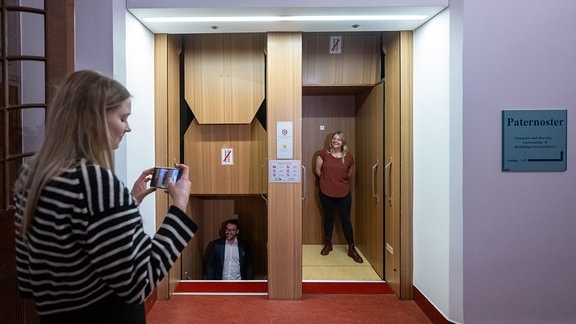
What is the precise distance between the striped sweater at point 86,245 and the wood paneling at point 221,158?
259cm

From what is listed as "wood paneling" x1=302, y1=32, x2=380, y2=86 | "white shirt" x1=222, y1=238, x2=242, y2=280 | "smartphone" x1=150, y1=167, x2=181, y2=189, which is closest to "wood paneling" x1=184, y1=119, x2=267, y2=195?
"white shirt" x1=222, y1=238, x2=242, y2=280

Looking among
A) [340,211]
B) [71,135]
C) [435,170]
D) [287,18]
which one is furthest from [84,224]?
[340,211]

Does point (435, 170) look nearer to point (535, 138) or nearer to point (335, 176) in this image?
point (535, 138)

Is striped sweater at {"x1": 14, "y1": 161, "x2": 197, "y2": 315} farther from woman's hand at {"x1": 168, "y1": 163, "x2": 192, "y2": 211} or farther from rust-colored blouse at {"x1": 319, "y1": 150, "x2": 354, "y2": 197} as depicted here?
rust-colored blouse at {"x1": 319, "y1": 150, "x2": 354, "y2": 197}

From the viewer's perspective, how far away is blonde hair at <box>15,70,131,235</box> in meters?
0.92

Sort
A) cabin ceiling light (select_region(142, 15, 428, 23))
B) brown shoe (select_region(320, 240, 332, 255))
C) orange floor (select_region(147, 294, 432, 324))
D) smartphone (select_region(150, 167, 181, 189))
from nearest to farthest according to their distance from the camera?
smartphone (select_region(150, 167, 181, 189)), cabin ceiling light (select_region(142, 15, 428, 23)), orange floor (select_region(147, 294, 432, 324)), brown shoe (select_region(320, 240, 332, 255))

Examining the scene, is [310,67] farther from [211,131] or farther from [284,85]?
[211,131]

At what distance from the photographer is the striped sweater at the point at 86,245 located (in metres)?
0.90

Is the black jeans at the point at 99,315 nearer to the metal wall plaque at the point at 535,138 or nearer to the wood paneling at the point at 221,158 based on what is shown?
the metal wall plaque at the point at 535,138

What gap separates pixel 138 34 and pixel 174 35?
0.62 metres

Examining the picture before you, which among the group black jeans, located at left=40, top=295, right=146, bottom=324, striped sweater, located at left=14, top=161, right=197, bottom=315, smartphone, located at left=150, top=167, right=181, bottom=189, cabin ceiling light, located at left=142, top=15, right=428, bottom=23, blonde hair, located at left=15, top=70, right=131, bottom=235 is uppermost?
cabin ceiling light, located at left=142, top=15, right=428, bottom=23

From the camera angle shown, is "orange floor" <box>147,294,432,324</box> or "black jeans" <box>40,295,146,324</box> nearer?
Answer: "black jeans" <box>40,295,146,324</box>

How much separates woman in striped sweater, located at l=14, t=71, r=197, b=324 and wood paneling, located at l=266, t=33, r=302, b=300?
2.07 m

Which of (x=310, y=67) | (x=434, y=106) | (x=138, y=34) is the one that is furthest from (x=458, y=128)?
(x=138, y=34)
